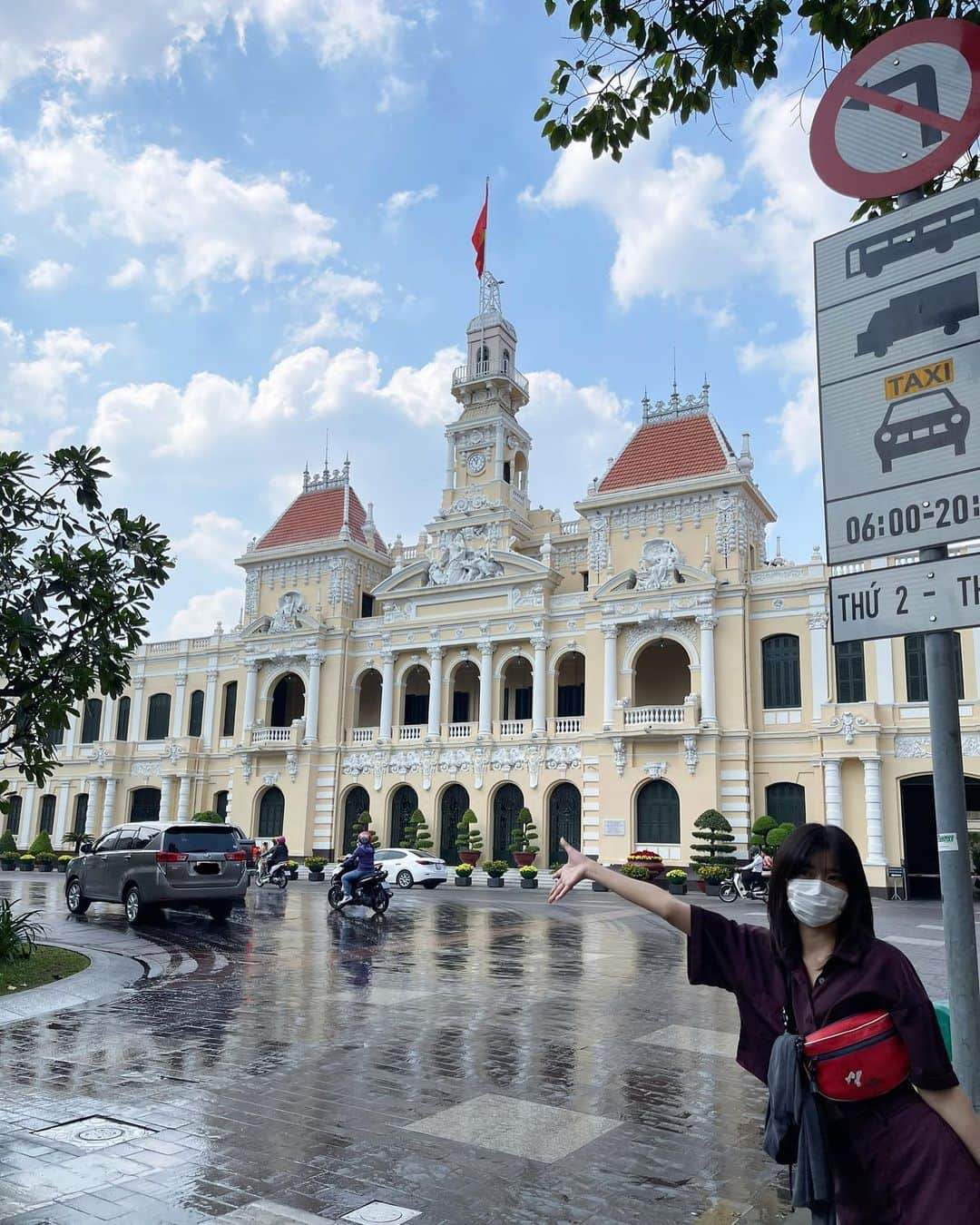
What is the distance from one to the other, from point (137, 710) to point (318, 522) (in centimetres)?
1318

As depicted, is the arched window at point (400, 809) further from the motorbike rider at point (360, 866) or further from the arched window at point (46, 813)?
the motorbike rider at point (360, 866)

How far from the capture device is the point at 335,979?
36.8ft

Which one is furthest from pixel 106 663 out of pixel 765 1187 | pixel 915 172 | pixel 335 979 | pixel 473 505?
pixel 473 505

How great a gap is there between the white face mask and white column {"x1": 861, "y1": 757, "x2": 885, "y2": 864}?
1187 inches

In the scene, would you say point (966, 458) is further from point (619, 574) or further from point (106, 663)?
point (619, 574)

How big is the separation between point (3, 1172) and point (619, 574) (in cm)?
3239

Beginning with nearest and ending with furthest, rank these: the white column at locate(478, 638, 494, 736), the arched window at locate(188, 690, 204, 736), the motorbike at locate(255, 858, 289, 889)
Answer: the motorbike at locate(255, 858, 289, 889) → the white column at locate(478, 638, 494, 736) → the arched window at locate(188, 690, 204, 736)

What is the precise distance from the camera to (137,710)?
49.3 m

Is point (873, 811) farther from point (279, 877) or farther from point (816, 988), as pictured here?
point (816, 988)

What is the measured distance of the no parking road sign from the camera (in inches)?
134

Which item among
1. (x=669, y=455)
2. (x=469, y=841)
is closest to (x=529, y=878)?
(x=469, y=841)

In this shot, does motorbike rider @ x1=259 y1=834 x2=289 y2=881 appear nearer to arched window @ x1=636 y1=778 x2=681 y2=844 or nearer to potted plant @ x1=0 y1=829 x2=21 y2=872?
arched window @ x1=636 y1=778 x2=681 y2=844

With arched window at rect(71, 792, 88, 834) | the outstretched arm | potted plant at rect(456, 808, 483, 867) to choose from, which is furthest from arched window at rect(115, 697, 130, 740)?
the outstretched arm

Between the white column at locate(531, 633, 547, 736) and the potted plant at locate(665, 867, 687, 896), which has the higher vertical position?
the white column at locate(531, 633, 547, 736)
